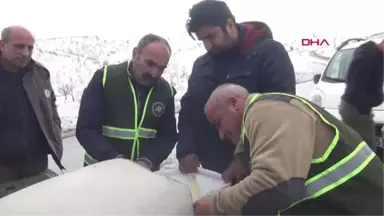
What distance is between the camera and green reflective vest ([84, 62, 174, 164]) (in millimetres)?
2502

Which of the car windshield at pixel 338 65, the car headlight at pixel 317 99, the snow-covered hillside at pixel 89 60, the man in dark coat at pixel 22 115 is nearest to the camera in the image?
the man in dark coat at pixel 22 115

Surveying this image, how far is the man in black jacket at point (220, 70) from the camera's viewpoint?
8.13ft

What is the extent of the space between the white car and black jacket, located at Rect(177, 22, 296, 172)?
86.6 inches

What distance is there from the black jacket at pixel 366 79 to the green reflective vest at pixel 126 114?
6.89ft

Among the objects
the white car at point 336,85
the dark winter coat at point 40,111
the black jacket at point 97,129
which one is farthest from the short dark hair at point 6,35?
the white car at point 336,85

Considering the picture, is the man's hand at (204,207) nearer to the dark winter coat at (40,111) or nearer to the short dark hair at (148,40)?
the short dark hair at (148,40)

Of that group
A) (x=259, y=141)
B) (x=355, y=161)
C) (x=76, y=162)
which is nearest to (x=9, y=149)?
(x=259, y=141)

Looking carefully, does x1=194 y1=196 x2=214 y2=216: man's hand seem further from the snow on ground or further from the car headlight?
the snow on ground

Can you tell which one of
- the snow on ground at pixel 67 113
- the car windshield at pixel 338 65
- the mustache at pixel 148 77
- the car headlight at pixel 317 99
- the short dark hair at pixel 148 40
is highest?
the short dark hair at pixel 148 40

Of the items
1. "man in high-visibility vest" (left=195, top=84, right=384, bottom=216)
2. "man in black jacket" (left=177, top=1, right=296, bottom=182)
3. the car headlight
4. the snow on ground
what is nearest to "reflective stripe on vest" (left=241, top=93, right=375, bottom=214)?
"man in high-visibility vest" (left=195, top=84, right=384, bottom=216)

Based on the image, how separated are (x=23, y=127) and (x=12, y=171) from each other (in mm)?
261

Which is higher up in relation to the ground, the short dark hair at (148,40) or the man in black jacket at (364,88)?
the short dark hair at (148,40)

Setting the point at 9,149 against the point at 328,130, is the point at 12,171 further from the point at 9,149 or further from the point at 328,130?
the point at 328,130

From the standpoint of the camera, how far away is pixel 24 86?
9.61 ft
